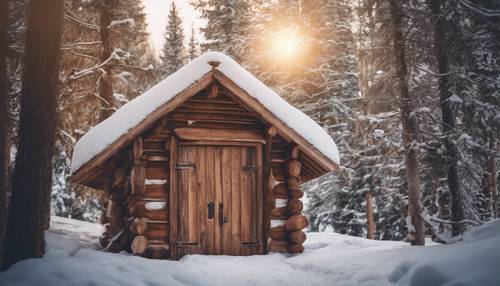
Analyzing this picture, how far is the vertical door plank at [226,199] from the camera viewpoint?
8.74 metres

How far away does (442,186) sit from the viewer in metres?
14.0

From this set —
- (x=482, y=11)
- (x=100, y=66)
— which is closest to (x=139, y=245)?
(x=100, y=66)

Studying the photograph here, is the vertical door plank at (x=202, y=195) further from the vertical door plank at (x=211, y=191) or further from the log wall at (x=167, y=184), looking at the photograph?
the log wall at (x=167, y=184)

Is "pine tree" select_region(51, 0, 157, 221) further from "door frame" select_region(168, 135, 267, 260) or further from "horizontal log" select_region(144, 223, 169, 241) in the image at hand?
"horizontal log" select_region(144, 223, 169, 241)

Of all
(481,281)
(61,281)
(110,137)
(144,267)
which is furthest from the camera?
(110,137)

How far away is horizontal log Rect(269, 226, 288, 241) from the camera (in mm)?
9320

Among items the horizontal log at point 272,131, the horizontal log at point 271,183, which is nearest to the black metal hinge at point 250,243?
the horizontal log at point 271,183

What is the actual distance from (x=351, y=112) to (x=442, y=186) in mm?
6407

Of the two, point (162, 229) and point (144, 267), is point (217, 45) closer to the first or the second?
point (162, 229)

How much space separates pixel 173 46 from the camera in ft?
115

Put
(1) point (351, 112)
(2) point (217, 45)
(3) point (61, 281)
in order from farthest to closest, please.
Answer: (2) point (217, 45) < (1) point (351, 112) < (3) point (61, 281)

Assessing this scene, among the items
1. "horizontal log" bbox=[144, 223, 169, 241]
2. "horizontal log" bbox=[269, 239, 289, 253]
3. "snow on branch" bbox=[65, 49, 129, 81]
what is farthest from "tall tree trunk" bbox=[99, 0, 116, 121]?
"horizontal log" bbox=[269, 239, 289, 253]

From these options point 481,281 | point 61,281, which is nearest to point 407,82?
point 481,281

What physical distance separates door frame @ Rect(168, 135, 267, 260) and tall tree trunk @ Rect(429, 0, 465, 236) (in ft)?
16.5
